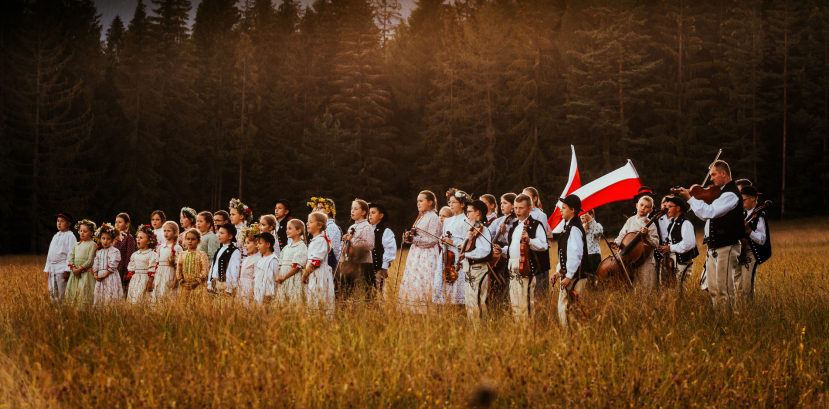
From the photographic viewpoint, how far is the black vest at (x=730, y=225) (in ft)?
24.7

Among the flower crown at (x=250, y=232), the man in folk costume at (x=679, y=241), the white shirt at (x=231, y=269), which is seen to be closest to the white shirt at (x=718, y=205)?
the man in folk costume at (x=679, y=241)

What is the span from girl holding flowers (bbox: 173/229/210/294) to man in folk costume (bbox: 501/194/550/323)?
13.8ft

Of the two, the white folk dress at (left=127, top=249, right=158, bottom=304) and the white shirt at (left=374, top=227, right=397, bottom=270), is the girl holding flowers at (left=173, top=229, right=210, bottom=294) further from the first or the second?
the white shirt at (left=374, top=227, right=397, bottom=270)

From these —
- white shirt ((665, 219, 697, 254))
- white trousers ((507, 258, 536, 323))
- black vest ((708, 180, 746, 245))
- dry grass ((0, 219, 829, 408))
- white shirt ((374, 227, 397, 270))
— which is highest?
black vest ((708, 180, 746, 245))

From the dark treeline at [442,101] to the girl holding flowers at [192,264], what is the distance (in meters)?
31.1

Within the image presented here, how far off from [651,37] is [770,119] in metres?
12.4

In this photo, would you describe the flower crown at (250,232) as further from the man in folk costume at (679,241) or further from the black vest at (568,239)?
the man in folk costume at (679,241)

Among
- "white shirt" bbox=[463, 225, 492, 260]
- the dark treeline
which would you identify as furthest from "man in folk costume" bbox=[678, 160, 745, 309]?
the dark treeline

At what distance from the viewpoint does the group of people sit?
24.4 ft

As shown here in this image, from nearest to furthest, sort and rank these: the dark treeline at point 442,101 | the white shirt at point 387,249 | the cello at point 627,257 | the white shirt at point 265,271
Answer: the cello at point 627,257, the white shirt at point 265,271, the white shirt at point 387,249, the dark treeline at point 442,101

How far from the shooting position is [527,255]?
8.02 meters

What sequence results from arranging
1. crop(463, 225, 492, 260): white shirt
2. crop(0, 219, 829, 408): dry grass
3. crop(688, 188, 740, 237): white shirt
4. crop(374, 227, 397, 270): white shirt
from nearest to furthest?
crop(0, 219, 829, 408): dry grass → crop(688, 188, 740, 237): white shirt → crop(463, 225, 492, 260): white shirt → crop(374, 227, 397, 270): white shirt

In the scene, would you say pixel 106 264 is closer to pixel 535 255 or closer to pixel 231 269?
pixel 231 269

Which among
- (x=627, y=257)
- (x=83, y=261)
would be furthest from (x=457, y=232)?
(x=83, y=261)
